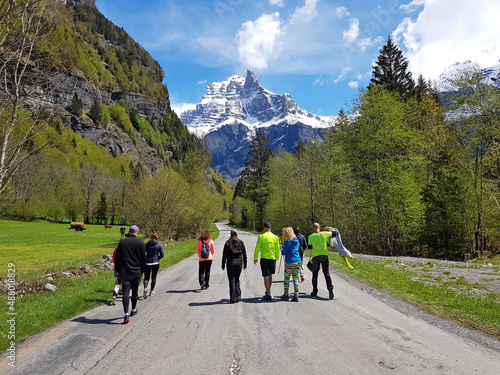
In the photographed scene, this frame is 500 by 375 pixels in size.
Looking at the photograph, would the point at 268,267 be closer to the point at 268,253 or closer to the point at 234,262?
the point at 268,253

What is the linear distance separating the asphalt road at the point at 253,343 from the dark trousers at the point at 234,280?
30cm

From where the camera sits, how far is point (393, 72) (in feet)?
106

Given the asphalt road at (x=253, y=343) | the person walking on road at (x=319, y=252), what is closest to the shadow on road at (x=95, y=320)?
the asphalt road at (x=253, y=343)

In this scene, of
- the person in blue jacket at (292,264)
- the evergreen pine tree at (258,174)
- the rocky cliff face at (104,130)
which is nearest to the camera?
the person in blue jacket at (292,264)

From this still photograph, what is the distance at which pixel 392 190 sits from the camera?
20375 millimetres

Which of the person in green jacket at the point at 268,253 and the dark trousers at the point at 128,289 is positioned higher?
the person in green jacket at the point at 268,253

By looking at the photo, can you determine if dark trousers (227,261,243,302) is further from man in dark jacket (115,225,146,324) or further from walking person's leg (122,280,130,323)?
walking person's leg (122,280,130,323)

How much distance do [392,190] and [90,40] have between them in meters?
220

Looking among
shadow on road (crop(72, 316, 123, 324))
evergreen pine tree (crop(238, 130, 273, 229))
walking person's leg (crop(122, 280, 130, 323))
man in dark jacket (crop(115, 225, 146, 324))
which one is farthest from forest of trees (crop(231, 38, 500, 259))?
evergreen pine tree (crop(238, 130, 273, 229))

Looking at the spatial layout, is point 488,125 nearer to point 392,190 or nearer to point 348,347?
point 392,190

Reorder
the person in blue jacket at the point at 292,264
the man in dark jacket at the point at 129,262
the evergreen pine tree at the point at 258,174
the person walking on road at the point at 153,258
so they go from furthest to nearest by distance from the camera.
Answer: the evergreen pine tree at the point at 258,174 → the person walking on road at the point at 153,258 → the person in blue jacket at the point at 292,264 → the man in dark jacket at the point at 129,262

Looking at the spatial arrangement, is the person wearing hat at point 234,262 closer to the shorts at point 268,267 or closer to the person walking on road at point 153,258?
the shorts at point 268,267

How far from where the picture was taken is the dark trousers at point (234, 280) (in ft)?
26.2

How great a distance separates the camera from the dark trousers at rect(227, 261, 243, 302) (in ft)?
26.2
